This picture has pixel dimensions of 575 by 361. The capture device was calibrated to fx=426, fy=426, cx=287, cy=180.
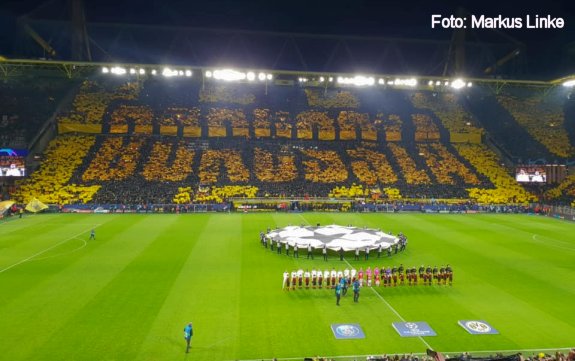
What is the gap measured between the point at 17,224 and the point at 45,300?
26.6 meters

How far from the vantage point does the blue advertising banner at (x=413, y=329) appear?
17.4m

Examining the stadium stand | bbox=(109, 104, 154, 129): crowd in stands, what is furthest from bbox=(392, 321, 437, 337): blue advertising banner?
bbox=(109, 104, 154, 129): crowd in stands

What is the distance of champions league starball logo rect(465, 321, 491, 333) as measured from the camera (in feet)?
58.6

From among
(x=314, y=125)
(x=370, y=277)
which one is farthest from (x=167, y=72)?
(x=370, y=277)

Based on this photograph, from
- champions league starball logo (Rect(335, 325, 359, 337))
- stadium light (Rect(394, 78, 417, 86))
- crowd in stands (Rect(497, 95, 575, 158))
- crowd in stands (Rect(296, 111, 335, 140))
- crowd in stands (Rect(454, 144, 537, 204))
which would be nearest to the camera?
champions league starball logo (Rect(335, 325, 359, 337))

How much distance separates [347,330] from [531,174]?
54.0 metres

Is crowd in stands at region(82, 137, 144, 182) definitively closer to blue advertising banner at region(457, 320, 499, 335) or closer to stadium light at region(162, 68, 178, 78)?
stadium light at region(162, 68, 178, 78)

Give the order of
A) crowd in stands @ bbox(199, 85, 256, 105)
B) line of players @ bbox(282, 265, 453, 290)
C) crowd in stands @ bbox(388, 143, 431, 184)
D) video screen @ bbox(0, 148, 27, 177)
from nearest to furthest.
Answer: line of players @ bbox(282, 265, 453, 290)
video screen @ bbox(0, 148, 27, 177)
crowd in stands @ bbox(388, 143, 431, 184)
crowd in stands @ bbox(199, 85, 256, 105)

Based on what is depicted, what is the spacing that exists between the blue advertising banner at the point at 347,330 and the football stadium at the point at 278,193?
18 cm

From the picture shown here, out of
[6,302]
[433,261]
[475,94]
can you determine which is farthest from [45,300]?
[475,94]

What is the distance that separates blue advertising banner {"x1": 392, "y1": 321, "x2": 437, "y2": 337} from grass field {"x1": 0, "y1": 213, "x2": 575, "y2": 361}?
1.15 feet

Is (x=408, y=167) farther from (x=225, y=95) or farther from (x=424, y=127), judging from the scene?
(x=225, y=95)

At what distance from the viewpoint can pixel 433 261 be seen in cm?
2867

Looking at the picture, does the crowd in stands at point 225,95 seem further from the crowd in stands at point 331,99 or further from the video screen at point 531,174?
the video screen at point 531,174
